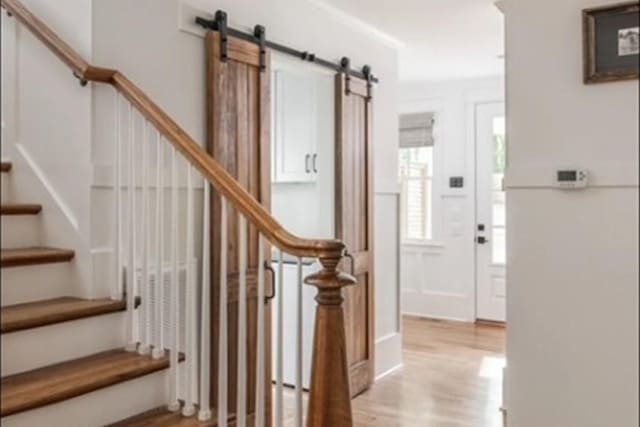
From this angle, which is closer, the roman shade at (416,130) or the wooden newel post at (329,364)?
the wooden newel post at (329,364)

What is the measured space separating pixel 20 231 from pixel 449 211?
15.1ft

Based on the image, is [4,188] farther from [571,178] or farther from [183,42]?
[571,178]

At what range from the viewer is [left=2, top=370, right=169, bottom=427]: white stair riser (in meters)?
1.84

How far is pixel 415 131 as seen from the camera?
6141 millimetres

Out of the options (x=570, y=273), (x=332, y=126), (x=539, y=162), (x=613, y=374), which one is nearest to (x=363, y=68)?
(x=332, y=126)

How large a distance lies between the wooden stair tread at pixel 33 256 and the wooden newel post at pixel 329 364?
919mm

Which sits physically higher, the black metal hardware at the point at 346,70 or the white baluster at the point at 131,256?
the black metal hardware at the point at 346,70

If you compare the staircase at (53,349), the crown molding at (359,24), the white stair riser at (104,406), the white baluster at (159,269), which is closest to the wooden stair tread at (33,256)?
the staircase at (53,349)

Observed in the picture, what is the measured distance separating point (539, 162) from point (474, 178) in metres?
3.91

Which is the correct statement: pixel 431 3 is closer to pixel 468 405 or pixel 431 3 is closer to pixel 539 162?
pixel 539 162

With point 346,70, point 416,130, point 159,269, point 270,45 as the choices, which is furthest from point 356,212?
point 416,130

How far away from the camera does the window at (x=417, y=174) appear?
6.10 metres

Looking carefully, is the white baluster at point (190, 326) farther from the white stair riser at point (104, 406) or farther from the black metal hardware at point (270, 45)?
the black metal hardware at point (270, 45)

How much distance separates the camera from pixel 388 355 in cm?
430
